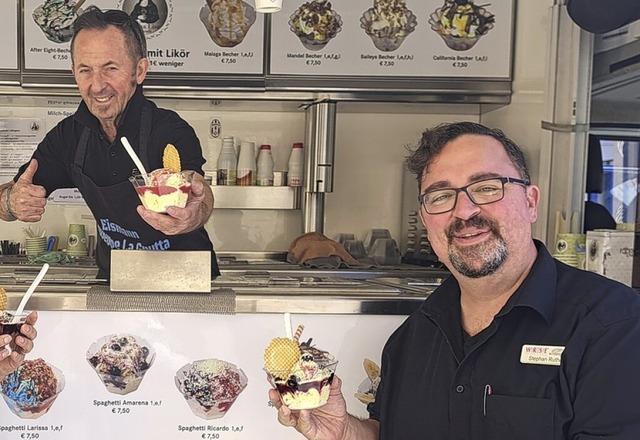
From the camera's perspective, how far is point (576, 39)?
2.90 meters

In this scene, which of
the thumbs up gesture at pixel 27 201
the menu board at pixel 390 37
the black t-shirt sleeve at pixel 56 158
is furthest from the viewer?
the menu board at pixel 390 37

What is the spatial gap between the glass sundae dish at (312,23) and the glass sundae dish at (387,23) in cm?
19

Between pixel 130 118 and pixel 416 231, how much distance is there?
2.09m

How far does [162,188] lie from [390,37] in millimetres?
2276

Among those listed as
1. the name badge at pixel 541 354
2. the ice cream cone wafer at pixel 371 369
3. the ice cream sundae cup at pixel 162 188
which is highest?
the ice cream sundae cup at pixel 162 188

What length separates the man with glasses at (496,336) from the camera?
1430 millimetres

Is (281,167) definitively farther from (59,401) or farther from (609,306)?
(609,306)

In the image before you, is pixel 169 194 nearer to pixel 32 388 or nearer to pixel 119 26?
pixel 32 388

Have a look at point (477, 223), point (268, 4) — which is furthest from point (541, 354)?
point (268, 4)

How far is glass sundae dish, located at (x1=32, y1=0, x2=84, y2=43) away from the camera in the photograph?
11.8ft

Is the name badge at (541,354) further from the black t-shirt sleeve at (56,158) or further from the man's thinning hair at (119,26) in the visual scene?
the black t-shirt sleeve at (56,158)

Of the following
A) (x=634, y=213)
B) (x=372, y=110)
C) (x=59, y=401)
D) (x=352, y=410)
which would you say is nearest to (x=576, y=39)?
(x=634, y=213)

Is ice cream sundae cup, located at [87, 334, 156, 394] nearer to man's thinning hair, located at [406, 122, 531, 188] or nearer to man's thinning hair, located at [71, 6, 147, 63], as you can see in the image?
man's thinning hair, located at [406, 122, 531, 188]

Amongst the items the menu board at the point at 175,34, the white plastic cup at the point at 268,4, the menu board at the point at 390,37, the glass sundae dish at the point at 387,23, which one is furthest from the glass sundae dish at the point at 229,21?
the white plastic cup at the point at 268,4
